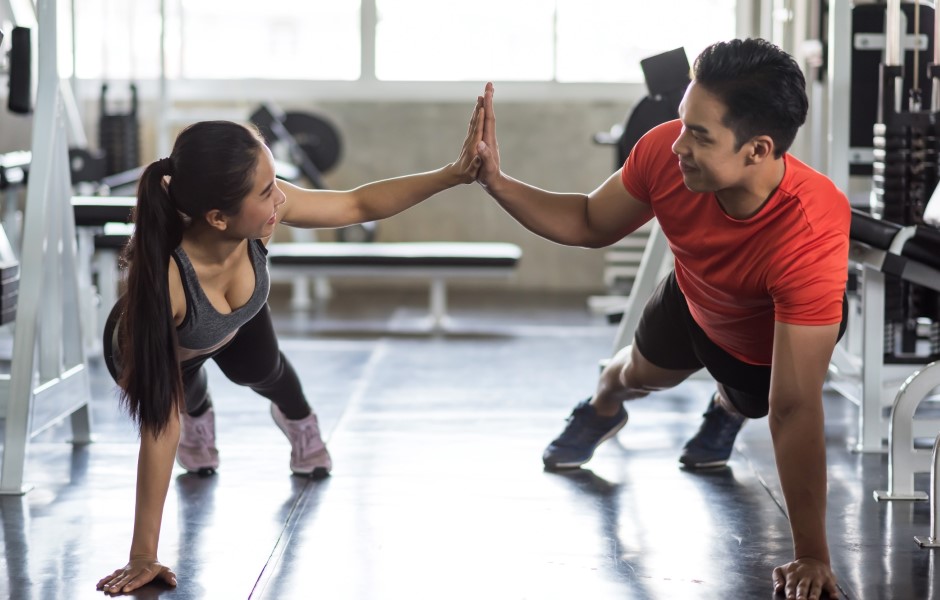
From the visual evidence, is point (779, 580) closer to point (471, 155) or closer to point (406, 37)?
point (471, 155)

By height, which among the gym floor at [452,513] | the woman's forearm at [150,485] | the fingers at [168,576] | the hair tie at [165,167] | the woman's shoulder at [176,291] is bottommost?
the gym floor at [452,513]

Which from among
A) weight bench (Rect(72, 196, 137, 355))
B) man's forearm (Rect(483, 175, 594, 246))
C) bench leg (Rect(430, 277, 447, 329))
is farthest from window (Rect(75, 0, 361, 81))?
man's forearm (Rect(483, 175, 594, 246))

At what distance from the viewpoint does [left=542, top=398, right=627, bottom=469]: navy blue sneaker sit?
8.20ft

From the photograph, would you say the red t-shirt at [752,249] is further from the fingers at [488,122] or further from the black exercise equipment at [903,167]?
the black exercise equipment at [903,167]

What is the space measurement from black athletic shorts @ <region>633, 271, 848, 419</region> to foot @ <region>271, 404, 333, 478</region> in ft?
2.42

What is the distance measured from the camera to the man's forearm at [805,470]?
1.70 meters

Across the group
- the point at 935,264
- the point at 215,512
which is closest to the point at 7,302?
the point at 215,512

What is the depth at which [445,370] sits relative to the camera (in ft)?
12.5

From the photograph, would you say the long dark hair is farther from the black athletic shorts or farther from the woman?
the black athletic shorts

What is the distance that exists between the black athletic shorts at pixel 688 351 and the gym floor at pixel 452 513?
261 millimetres

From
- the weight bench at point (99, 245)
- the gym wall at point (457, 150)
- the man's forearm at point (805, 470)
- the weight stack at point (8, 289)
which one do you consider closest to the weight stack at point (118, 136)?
the weight bench at point (99, 245)

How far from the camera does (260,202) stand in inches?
70.3

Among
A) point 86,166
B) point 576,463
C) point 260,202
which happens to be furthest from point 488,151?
point 86,166

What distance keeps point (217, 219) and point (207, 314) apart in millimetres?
182
